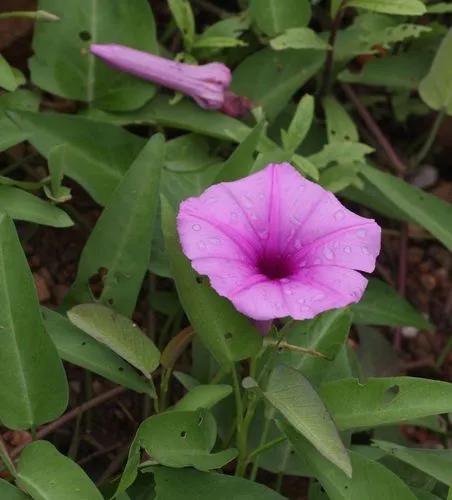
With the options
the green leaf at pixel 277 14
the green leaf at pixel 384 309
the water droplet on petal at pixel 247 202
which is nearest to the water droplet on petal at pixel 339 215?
the water droplet on petal at pixel 247 202

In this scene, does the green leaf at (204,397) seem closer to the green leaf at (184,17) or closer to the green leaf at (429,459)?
the green leaf at (429,459)

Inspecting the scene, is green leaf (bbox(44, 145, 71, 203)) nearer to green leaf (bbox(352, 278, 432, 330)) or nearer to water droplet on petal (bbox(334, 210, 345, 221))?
water droplet on petal (bbox(334, 210, 345, 221))

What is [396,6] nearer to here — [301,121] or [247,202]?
[301,121]

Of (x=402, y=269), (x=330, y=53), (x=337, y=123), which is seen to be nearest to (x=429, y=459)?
(x=402, y=269)

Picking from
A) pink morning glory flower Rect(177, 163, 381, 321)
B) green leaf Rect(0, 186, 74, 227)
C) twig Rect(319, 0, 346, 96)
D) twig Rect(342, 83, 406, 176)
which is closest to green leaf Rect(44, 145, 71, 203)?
green leaf Rect(0, 186, 74, 227)

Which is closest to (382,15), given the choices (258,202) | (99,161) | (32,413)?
(99,161)

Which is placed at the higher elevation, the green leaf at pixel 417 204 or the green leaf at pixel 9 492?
the green leaf at pixel 417 204
